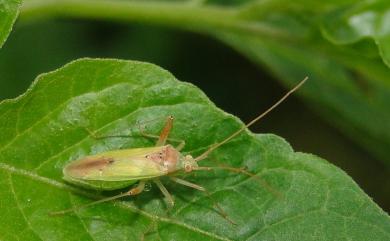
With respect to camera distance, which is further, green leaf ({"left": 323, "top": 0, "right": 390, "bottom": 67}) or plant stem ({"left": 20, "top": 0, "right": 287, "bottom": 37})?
plant stem ({"left": 20, "top": 0, "right": 287, "bottom": 37})

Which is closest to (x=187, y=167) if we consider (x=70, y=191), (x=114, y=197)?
(x=114, y=197)

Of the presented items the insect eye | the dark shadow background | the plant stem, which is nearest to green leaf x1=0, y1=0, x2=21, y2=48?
the plant stem

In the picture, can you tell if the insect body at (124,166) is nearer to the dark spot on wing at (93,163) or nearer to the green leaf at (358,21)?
the dark spot on wing at (93,163)

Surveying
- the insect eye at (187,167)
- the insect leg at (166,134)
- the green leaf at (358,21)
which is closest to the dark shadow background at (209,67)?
the green leaf at (358,21)

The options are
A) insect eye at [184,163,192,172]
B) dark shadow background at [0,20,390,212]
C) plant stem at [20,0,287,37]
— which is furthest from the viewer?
dark shadow background at [0,20,390,212]

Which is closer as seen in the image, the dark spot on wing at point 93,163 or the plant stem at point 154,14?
the dark spot on wing at point 93,163

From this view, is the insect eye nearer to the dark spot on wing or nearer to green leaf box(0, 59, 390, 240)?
green leaf box(0, 59, 390, 240)

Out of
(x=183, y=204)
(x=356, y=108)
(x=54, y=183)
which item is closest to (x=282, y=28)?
(x=356, y=108)
